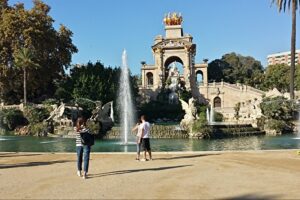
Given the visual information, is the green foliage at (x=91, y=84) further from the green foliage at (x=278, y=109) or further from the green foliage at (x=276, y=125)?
the green foliage at (x=276, y=125)

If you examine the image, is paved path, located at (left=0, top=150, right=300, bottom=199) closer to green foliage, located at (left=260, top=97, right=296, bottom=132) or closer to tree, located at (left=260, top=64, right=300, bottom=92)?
green foliage, located at (left=260, top=97, right=296, bottom=132)

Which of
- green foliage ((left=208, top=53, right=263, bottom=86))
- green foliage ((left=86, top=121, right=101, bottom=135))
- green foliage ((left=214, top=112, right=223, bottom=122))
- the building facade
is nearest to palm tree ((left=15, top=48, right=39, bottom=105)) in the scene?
green foliage ((left=86, top=121, right=101, bottom=135))

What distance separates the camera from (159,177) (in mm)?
10047

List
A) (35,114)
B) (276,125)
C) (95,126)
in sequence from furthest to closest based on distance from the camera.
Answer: (35,114) < (276,125) < (95,126)

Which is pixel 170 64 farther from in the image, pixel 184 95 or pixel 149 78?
pixel 184 95

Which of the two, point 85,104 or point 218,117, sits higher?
point 85,104

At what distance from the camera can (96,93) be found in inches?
1790

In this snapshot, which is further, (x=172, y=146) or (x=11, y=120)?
(x=11, y=120)

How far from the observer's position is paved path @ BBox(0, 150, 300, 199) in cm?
817

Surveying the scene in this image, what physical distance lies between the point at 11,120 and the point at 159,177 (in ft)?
116

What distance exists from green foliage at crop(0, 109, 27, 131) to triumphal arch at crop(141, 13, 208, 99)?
30306 millimetres

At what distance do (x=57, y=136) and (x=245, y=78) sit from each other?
6358 centimetres

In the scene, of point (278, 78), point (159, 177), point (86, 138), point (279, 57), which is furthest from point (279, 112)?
point (279, 57)

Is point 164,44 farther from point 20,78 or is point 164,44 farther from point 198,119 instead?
point 198,119
